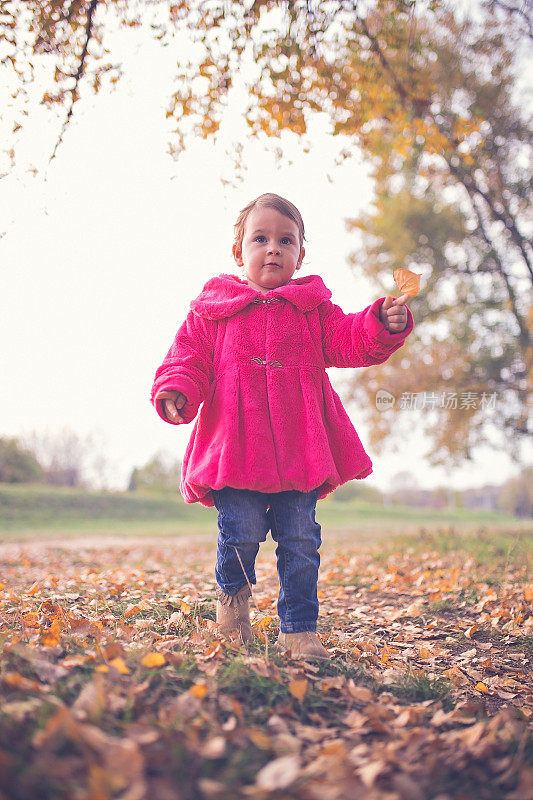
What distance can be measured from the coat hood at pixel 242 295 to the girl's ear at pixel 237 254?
0.19 metres

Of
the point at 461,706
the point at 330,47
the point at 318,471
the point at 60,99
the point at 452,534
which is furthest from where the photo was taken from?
the point at 452,534

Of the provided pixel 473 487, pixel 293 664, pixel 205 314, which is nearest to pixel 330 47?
pixel 205 314

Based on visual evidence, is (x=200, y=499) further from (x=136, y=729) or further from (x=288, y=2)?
(x=288, y=2)

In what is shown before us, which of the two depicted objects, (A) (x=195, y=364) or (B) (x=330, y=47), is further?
(B) (x=330, y=47)

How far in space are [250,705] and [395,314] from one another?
1646 mm

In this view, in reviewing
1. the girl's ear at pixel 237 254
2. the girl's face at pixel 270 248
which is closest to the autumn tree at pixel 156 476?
the girl's ear at pixel 237 254

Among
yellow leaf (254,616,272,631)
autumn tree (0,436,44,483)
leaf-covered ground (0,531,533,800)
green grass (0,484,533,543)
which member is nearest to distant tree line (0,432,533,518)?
autumn tree (0,436,44,483)

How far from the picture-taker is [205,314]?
9.16 ft

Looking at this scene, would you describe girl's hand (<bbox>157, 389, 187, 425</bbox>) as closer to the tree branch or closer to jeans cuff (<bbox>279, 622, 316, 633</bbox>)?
jeans cuff (<bbox>279, 622, 316, 633</bbox>)

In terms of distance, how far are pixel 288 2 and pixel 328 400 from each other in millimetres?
3755

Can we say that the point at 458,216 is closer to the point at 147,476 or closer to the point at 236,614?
the point at 236,614

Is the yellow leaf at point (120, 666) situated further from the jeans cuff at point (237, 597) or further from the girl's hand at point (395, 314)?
the girl's hand at point (395, 314)

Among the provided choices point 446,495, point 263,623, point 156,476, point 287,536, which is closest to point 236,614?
point 263,623

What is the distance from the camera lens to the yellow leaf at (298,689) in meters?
1.96
